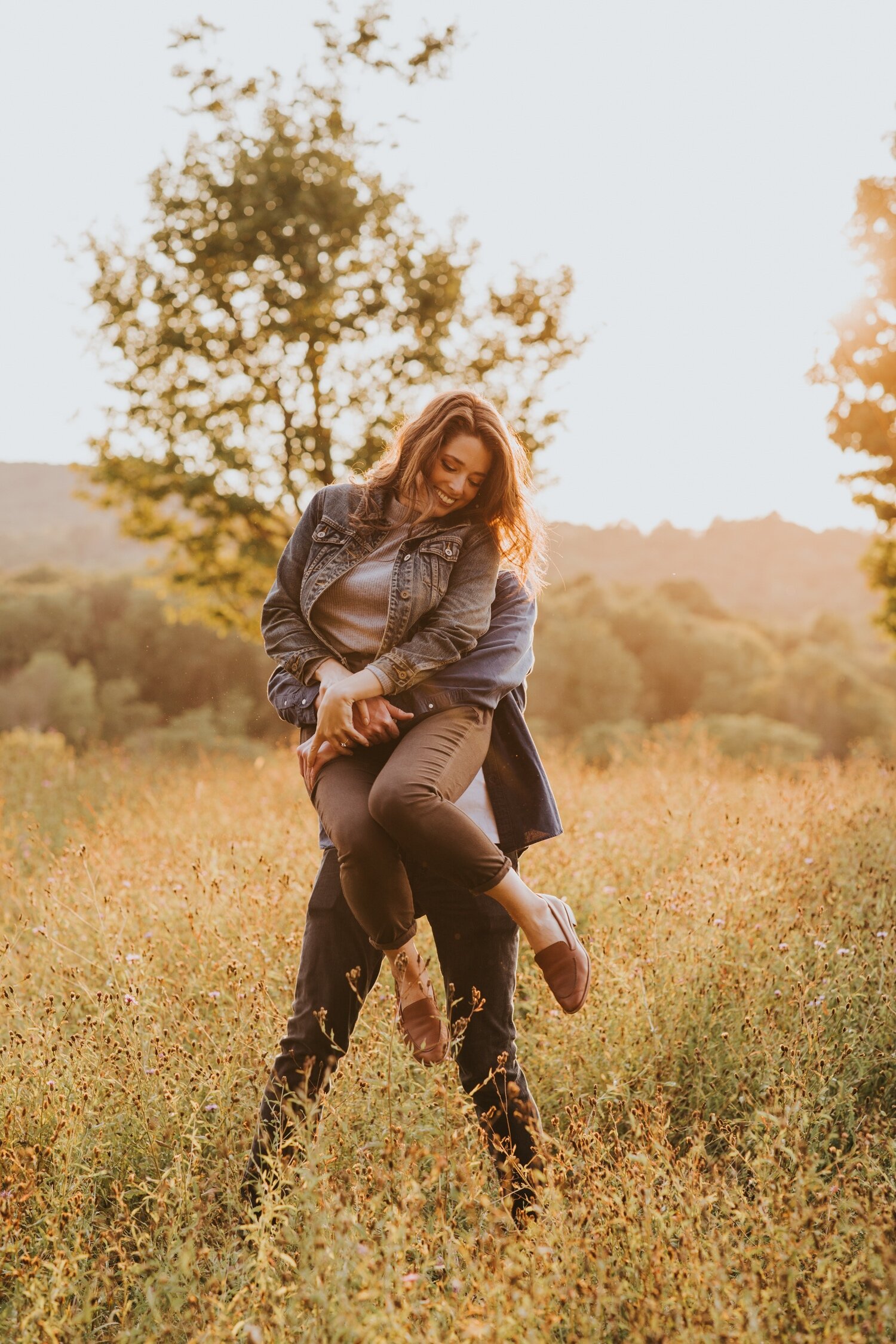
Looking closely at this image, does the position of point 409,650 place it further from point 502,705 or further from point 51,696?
point 51,696

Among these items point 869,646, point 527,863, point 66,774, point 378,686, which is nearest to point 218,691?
point 66,774

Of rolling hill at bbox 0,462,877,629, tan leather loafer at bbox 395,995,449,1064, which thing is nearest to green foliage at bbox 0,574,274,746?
rolling hill at bbox 0,462,877,629

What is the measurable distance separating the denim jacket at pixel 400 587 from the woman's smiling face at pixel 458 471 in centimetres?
6

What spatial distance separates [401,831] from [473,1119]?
2.56 ft

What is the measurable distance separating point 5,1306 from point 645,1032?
2096 mm

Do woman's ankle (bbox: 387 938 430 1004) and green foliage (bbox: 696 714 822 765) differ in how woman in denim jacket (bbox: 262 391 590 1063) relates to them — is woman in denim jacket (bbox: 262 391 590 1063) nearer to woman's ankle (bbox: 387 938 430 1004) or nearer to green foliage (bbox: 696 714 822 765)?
woman's ankle (bbox: 387 938 430 1004)

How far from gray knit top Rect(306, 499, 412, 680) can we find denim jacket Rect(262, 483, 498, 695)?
2 centimetres

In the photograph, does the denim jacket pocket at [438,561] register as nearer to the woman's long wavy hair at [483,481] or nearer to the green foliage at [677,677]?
the woman's long wavy hair at [483,481]

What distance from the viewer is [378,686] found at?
271cm

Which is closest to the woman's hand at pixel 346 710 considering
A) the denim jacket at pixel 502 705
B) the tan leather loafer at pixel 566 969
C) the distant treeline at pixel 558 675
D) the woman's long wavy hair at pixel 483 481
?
the denim jacket at pixel 502 705

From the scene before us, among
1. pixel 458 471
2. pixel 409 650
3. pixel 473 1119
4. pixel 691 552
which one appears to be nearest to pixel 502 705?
pixel 409 650

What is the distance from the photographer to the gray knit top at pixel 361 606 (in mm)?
2891

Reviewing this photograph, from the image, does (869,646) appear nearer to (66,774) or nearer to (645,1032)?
(66,774)

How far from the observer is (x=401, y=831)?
249 centimetres
